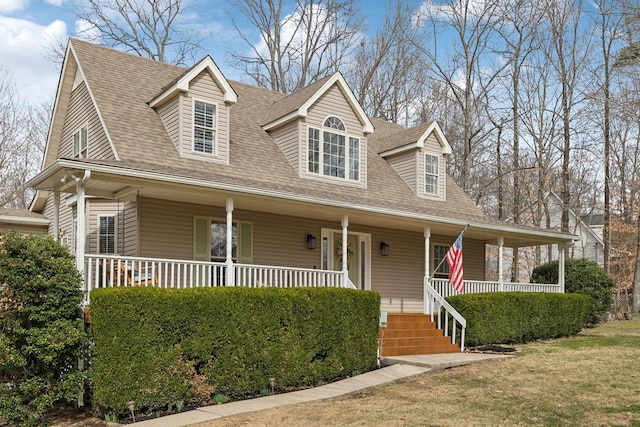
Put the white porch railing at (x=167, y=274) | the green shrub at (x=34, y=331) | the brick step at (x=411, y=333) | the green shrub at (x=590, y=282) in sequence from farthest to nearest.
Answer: the green shrub at (x=590, y=282) → the brick step at (x=411, y=333) → the white porch railing at (x=167, y=274) → the green shrub at (x=34, y=331)

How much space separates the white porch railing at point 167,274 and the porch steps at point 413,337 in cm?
151

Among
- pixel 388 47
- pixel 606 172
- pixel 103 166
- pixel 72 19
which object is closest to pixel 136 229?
pixel 103 166

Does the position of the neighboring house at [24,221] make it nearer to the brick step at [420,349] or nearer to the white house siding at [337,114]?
the white house siding at [337,114]

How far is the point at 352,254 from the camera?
57.7 ft

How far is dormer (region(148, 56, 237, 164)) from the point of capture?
14359mm

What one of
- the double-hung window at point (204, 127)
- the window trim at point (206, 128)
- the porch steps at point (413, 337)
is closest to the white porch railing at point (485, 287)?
the porch steps at point (413, 337)

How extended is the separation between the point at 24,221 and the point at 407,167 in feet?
36.5

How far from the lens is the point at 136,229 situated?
533 inches

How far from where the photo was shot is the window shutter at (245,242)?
15.2 m

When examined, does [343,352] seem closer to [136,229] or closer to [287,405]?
[287,405]

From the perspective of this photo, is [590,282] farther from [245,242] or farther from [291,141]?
[245,242]

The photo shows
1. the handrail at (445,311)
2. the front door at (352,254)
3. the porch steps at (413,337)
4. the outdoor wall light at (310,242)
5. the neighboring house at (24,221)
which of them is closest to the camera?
the porch steps at (413,337)

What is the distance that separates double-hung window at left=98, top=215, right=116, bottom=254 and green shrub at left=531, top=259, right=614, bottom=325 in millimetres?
14056

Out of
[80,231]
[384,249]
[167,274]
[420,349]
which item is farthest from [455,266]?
[80,231]
